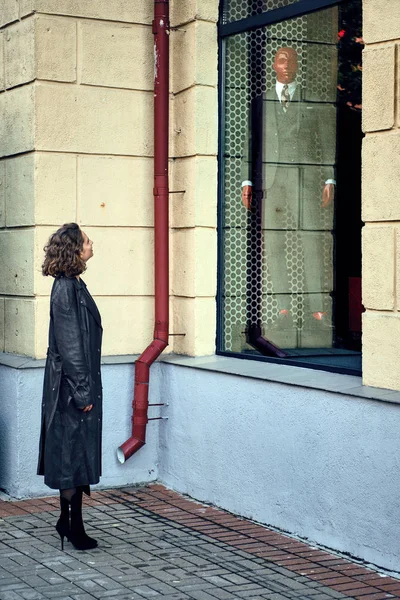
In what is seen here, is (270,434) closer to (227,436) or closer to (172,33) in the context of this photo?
(227,436)

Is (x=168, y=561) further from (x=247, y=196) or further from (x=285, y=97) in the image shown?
(x=285, y=97)

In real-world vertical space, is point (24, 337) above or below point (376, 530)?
above

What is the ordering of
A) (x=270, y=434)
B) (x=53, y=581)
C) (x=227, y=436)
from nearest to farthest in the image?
(x=53, y=581) → (x=270, y=434) → (x=227, y=436)

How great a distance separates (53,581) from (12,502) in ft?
6.70

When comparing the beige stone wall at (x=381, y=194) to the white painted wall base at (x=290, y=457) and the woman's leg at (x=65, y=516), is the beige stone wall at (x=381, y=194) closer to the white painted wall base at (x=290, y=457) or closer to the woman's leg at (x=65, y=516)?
the white painted wall base at (x=290, y=457)

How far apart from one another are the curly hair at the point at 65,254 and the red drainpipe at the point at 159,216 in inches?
67.4

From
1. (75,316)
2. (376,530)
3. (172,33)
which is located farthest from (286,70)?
(376,530)

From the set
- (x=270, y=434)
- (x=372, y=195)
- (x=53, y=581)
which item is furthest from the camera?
(x=270, y=434)

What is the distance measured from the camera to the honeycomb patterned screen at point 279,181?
7289 millimetres

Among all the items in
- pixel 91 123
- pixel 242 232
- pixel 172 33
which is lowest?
pixel 242 232

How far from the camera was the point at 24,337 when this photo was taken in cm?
797

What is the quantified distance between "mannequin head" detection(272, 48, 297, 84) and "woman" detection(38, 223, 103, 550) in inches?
83.0

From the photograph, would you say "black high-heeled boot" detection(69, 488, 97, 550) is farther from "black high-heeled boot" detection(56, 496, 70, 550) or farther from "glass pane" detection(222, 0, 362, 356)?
"glass pane" detection(222, 0, 362, 356)

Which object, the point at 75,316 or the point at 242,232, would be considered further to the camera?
the point at 242,232
